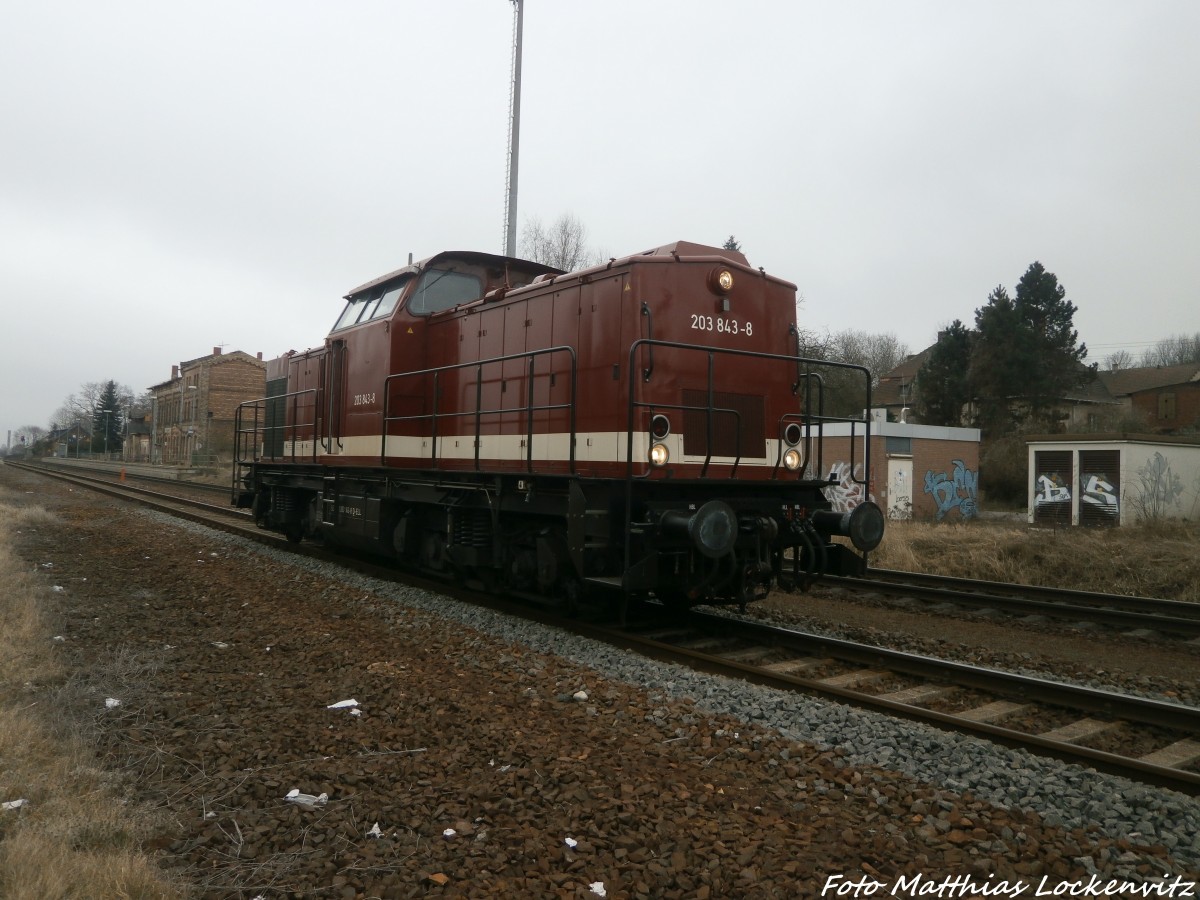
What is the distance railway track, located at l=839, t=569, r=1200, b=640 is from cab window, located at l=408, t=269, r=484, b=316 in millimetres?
6112

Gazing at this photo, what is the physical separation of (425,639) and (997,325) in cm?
3859

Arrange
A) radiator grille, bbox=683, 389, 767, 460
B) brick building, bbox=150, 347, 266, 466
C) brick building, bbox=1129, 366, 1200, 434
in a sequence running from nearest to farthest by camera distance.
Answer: radiator grille, bbox=683, 389, 767, 460 → brick building, bbox=1129, 366, 1200, 434 → brick building, bbox=150, 347, 266, 466

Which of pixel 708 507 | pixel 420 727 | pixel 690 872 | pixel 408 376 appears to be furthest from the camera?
pixel 408 376

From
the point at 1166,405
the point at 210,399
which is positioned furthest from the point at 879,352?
the point at 210,399

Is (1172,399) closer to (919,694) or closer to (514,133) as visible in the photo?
(514,133)

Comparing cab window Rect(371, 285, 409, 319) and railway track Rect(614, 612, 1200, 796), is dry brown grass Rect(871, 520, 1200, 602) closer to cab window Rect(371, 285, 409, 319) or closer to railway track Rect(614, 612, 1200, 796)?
railway track Rect(614, 612, 1200, 796)

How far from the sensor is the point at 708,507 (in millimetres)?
6109

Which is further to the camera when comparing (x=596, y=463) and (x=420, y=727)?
(x=596, y=463)

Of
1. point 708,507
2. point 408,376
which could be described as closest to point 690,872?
point 708,507

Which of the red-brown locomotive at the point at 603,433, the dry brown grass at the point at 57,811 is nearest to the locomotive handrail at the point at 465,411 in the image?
the red-brown locomotive at the point at 603,433

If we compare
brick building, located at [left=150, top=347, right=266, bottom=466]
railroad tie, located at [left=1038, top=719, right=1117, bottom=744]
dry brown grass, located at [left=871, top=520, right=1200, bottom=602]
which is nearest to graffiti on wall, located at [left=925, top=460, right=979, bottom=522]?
dry brown grass, located at [left=871, top=520, right=1200, bottom=602]

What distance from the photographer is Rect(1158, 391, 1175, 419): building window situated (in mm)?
54125

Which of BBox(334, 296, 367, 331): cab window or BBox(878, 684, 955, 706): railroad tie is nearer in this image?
BBox(878, 684, 955, 706): railroad tie

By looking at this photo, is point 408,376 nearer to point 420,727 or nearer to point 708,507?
point 708,507
